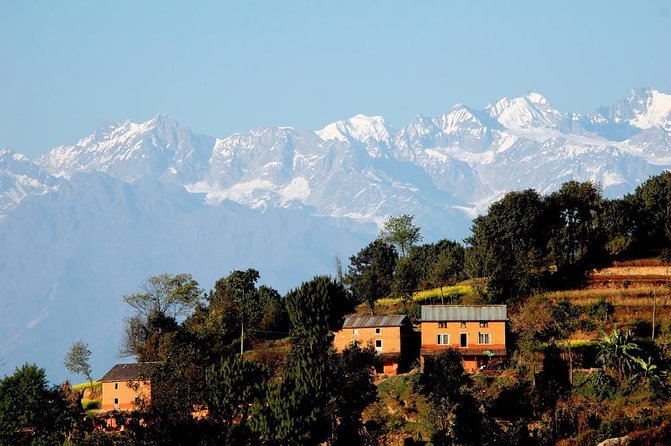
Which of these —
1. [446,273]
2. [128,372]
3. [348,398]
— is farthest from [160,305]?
[348,398]

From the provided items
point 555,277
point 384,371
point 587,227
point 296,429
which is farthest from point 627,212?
point 296,429

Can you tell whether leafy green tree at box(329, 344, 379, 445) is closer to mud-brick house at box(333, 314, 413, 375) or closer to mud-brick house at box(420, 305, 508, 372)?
mud-brick house at box(333, 314, 413, 375)

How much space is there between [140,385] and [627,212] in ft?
159

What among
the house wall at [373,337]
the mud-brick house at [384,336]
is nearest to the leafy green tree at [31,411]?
the mud-brick house at [384,336]

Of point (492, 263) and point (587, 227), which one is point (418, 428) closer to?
point (492, 263)

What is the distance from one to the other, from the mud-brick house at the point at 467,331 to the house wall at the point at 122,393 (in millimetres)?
22565

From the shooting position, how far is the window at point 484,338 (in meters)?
91.6

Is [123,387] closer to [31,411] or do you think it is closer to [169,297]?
[31,411]

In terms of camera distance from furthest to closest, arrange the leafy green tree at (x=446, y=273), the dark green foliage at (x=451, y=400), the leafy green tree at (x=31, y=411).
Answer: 1. the leafy green tree at (x=446, y=273)
2. the leafy green tree at (x=31, y=411)
3. the dark green foliage at (x=451, y=400)

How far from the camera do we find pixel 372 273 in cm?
12319

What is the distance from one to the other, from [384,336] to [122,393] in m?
22.1

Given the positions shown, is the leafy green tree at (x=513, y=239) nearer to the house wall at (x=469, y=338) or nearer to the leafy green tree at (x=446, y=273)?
the leafy green tree at (x=446, y=273)

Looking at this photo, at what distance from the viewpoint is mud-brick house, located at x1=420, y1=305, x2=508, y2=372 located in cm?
9094

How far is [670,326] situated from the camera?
87.9m
